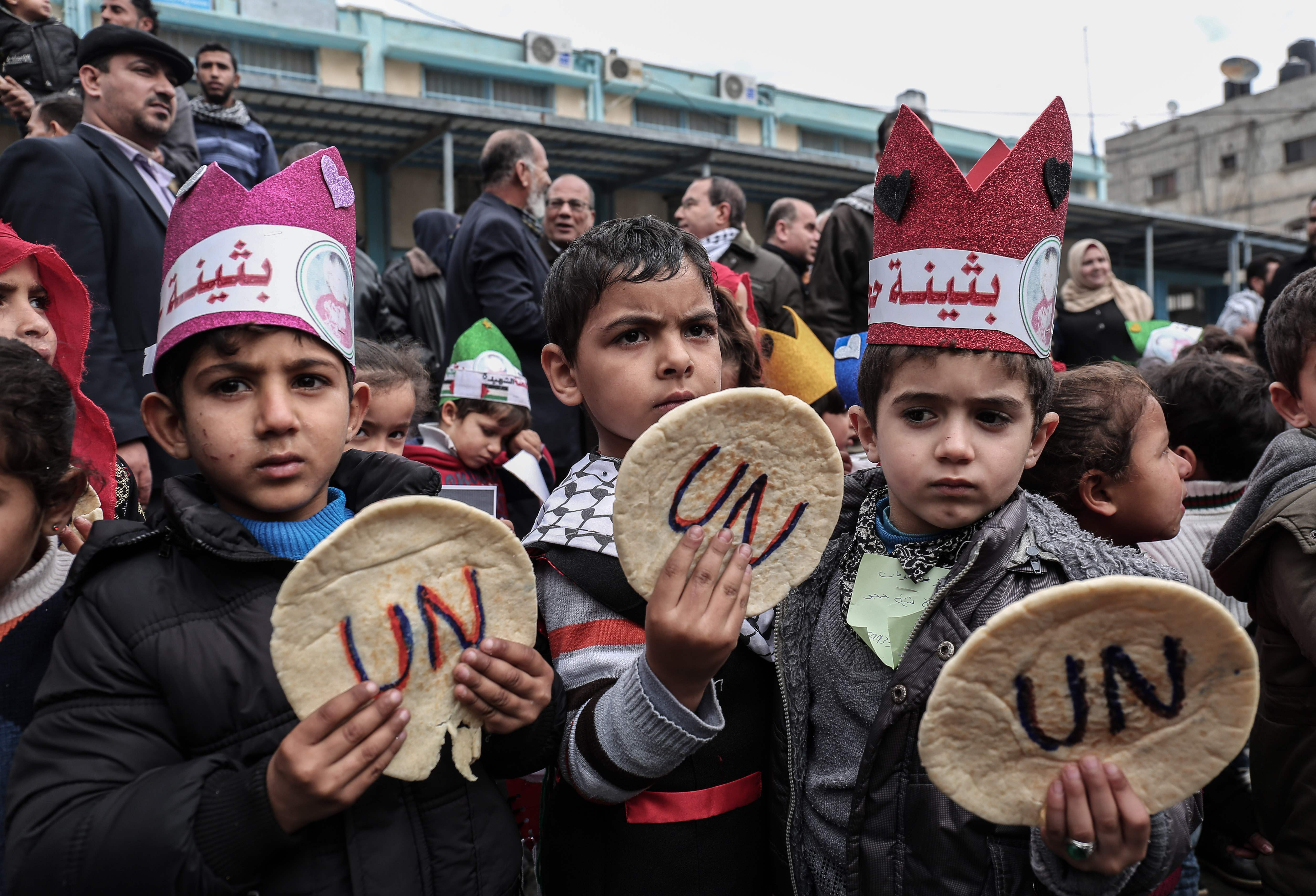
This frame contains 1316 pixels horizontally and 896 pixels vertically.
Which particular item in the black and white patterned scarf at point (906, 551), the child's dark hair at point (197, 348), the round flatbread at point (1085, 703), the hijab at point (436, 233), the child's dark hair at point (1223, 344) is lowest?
the round flatbread at point (1085, 703)

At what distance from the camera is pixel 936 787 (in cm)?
150

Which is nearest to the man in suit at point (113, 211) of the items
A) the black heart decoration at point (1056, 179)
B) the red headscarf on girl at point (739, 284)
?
the red headscarf on girl at point (739, 284)

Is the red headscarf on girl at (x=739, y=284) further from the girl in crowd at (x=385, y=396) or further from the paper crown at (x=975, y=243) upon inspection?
the paper crown at (x=975, y=243)

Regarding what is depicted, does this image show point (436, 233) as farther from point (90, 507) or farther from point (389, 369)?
point (90, 507)

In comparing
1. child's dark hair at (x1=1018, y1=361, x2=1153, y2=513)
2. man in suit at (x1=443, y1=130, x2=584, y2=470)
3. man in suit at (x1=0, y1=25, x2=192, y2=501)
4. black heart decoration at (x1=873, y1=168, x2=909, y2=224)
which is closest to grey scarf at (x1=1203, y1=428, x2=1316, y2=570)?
child's dark hair at (x1=1018, y1=361, x2=1153, y2=513)

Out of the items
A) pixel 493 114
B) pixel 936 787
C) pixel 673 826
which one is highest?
pixel 493 114

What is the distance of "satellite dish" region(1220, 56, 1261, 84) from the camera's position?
33438 mm

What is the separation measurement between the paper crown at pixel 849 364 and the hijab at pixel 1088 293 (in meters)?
3.85

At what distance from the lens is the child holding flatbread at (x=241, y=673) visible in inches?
49.1

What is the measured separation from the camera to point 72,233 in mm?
3168

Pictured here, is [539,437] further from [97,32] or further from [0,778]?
[0,778]

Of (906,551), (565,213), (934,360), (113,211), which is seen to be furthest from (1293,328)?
(565,213)

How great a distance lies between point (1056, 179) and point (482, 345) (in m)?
2.98

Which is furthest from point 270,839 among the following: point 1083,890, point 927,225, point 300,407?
point 927,225
